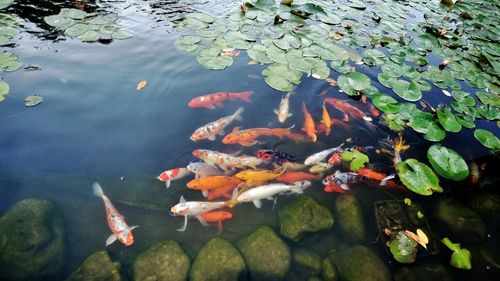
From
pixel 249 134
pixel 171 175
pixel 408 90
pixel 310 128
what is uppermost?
pixel 408 90

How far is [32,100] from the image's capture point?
18.7 ft

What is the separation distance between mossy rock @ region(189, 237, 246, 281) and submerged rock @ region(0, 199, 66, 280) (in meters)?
1.89

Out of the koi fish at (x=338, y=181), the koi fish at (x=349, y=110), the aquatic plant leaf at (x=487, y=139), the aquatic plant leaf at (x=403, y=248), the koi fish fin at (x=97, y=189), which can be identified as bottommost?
the koi fish fin at (x=97, y=189)

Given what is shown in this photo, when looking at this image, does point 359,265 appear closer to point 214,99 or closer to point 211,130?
point 211,130

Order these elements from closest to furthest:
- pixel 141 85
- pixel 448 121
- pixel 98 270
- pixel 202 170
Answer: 1. pixel 98 270
2. pixel 202 170
3. pixel 448 121
4. pixel 141 85

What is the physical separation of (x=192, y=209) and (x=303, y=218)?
5.76 feet

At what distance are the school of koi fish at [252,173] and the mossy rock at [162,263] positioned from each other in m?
0.33

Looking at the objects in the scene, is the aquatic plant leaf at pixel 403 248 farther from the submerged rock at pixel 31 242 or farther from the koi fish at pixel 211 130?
the submerged rock at pixel 31 242

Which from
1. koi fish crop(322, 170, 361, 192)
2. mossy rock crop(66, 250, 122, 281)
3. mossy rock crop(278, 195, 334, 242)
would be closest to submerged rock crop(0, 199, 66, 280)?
mossy rock crop(66, 250, 122, 281)

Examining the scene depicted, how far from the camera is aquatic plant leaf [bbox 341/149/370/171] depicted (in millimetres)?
5035

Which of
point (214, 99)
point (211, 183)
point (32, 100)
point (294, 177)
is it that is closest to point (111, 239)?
point (211, 183)

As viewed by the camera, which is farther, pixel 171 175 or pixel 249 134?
pixel 249 134

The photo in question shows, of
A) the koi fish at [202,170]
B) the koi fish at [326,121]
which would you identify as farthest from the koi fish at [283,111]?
the koi fish at [202,170]

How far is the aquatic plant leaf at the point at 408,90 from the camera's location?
6.30 m
